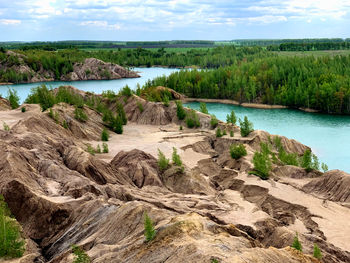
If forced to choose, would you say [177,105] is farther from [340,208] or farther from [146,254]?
[146,254]

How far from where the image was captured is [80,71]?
13888 cm

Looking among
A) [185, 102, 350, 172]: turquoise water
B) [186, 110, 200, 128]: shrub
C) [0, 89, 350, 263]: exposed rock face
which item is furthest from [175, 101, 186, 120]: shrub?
[185, 102, 350, 172]: turquoise water

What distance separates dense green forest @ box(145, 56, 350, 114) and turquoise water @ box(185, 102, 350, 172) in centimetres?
358

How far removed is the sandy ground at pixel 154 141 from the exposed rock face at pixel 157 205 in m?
0.72

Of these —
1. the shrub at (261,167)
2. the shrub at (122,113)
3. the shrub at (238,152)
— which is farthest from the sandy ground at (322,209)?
the shrub at (122,113)

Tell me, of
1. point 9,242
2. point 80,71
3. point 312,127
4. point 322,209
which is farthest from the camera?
point 80,71

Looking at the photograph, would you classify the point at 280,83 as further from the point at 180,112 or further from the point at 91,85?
the point at 91,85

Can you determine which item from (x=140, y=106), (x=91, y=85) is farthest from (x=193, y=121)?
(x=91, y=85)

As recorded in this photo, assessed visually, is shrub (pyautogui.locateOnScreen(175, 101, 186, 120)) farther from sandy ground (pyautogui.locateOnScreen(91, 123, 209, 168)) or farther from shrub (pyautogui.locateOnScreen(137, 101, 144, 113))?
shrub (pyautogui.locateOnScreen(137, 101, 144, 113))

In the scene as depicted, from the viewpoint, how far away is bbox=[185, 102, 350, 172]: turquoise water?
2042 inches

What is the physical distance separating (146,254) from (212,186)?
67.5ft

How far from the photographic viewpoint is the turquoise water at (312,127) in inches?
2042

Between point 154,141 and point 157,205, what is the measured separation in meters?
23.6

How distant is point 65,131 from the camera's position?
41625mm
